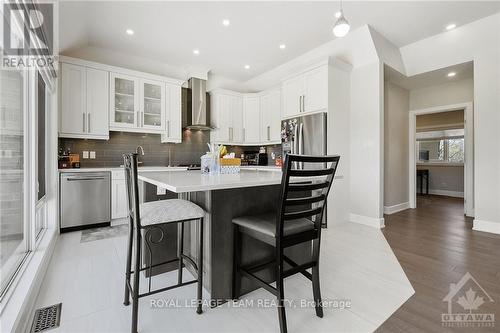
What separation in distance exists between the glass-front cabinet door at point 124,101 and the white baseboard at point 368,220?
13.1 feet

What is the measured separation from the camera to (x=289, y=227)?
149 cm

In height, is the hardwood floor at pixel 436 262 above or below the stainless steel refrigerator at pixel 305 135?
below

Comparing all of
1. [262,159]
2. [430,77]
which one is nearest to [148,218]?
[262,159]

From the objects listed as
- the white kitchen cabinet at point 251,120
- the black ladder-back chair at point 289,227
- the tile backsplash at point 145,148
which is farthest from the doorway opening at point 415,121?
the black ladder-back chair at point 289,227

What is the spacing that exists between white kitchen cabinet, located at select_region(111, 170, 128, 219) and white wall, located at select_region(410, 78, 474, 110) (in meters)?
5.82

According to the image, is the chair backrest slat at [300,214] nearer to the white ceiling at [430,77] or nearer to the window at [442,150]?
the white ceiling at [430,77]

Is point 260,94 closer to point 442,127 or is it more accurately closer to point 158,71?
point 158,71

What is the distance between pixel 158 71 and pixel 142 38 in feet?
3.14

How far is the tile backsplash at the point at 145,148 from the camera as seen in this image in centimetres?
397

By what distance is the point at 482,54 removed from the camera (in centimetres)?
344

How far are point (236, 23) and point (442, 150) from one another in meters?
7.21

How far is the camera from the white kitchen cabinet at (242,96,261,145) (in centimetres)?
538

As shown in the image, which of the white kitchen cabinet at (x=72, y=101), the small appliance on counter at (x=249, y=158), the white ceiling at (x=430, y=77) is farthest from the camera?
the small appliance on counter at (x=249, y=158)

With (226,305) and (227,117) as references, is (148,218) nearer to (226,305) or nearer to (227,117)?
(226,305)
